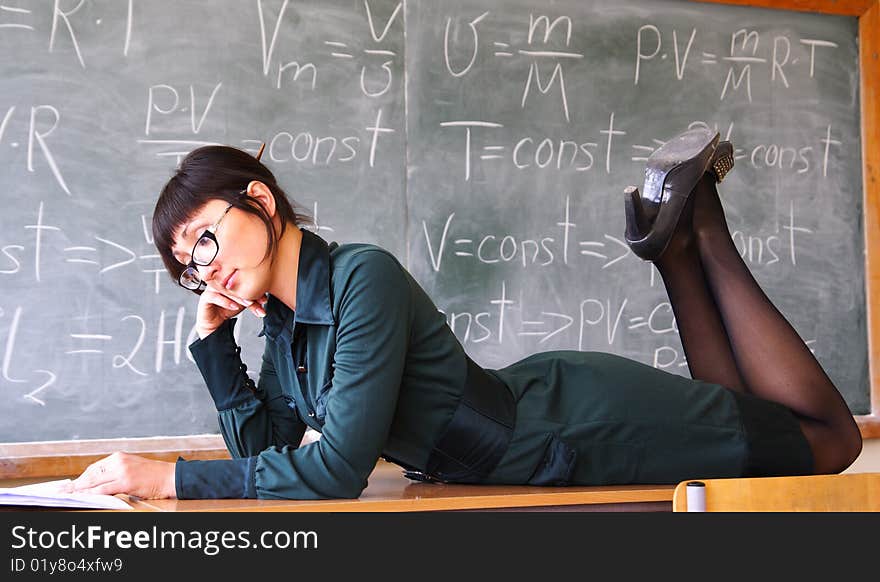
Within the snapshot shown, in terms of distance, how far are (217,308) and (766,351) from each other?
1.02 meters

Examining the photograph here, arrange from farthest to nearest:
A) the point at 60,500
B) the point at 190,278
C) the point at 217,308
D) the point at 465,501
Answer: the point at 217,308 → the point at 190,278 → the point at 465,501 → the point at 60,500

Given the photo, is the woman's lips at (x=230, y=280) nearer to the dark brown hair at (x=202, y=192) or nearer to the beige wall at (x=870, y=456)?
the dark brown hair at (x=202, y=192)

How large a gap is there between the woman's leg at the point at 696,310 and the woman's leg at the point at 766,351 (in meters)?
0.01

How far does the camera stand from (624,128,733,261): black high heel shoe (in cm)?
177

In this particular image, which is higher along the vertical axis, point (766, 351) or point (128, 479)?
point (766, 351)

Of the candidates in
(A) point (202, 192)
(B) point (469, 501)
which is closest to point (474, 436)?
(B) point (469, 501)

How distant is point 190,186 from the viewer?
56.0 inches

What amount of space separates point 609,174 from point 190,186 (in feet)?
5.52

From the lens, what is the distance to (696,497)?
1170 mm

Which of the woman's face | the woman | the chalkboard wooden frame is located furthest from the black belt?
the chalkboard wooden frame

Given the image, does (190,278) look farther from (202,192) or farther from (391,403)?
(391,403)

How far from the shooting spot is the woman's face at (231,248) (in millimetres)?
A: 1413

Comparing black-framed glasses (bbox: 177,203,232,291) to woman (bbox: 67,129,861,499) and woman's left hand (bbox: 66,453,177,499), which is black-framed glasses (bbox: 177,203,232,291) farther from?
woman's left hand (bbox: 66,453,177,499)

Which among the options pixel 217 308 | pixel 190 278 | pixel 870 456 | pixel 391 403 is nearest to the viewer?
pixel 391 403
